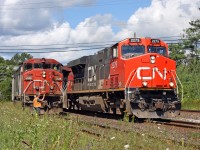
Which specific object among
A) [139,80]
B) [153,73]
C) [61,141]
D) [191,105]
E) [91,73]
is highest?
[91,73]

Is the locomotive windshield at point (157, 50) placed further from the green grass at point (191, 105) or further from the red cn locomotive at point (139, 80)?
the green grass at point (191, 105)

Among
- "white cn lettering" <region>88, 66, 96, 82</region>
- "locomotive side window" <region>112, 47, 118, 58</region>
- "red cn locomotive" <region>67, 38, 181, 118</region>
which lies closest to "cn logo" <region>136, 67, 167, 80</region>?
"red cn locomotive" <region>67, 38, 181, 118</region>

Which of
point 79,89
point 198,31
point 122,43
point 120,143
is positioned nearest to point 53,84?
point 79,89

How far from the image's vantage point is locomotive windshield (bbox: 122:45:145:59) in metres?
16.9

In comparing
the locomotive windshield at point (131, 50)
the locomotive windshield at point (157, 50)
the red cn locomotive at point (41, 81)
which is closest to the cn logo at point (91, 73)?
the red cn locomotive at point (41, 81)

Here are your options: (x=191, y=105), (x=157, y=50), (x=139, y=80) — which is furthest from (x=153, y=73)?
(x=191, y=105)

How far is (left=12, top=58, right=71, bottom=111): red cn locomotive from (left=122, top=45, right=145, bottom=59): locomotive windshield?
6.70 m

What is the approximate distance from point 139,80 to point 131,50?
→ 152cm

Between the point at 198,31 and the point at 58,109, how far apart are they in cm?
5326

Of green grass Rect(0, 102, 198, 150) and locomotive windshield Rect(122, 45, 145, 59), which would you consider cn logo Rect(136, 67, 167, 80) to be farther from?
green grass Rect(0, 102, 198, 150)

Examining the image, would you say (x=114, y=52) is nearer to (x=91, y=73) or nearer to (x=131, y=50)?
(x=131, y=50)

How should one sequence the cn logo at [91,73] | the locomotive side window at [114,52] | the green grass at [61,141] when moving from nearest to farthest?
the green grass at [61,141]
the locomotive side window at [114,52]
the cn logo at [91,73]

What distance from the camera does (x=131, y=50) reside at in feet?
55.9

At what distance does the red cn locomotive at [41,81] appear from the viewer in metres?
22.6
